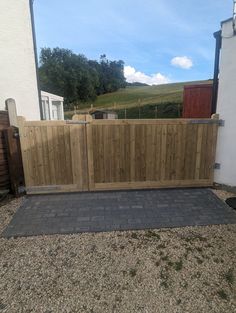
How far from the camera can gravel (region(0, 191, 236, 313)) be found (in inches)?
71.0

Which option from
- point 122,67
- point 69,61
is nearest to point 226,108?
point 69,61

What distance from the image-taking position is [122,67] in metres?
52.3

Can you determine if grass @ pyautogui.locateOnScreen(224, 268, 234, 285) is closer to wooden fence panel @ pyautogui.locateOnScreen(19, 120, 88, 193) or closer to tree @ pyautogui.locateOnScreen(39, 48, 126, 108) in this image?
wooden fence panel @ pyautogui.locateOnScreen(19, 120, 88, 193)

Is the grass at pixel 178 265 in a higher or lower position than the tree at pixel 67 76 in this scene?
lower

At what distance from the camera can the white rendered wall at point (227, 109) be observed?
12.4 ft

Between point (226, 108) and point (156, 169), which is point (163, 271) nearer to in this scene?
point (156, 169)

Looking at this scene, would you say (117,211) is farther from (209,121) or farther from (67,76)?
(67,76)

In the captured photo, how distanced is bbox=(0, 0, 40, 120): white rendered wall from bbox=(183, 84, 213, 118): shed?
4.85 m

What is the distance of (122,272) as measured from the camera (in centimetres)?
216

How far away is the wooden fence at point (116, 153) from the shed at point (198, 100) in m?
2.20

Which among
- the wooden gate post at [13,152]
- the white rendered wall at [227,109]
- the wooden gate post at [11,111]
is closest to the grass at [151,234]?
the white rendered wall at [227,109]

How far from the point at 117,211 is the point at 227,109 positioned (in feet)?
9.45

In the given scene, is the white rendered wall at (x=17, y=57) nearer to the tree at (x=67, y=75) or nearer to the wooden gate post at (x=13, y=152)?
the wooden gate post at (x=13, y=152)

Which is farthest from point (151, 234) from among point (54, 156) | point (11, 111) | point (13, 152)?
point (11, 111)
